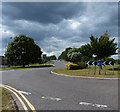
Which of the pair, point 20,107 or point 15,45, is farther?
point 15,45

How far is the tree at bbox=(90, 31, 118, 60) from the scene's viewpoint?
72.1 feet

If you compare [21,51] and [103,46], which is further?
[21,51]

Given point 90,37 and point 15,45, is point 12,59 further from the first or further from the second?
point 90,37

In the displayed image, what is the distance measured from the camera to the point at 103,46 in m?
21.9

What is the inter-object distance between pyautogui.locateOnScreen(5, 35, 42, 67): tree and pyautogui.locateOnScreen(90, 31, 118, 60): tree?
966 inches

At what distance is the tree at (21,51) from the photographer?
138ft

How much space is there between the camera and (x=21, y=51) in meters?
42.8

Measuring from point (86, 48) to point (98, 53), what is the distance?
2.12m

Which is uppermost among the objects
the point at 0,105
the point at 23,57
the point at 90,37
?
the point at 90,37

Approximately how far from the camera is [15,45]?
42.4m

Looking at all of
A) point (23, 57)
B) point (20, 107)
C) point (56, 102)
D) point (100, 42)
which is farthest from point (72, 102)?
point (23, 57)

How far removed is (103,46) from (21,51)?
1074 inches

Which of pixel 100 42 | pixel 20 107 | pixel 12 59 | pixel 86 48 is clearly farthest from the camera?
pixel 12 59

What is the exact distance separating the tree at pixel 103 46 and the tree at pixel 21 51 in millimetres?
24535
